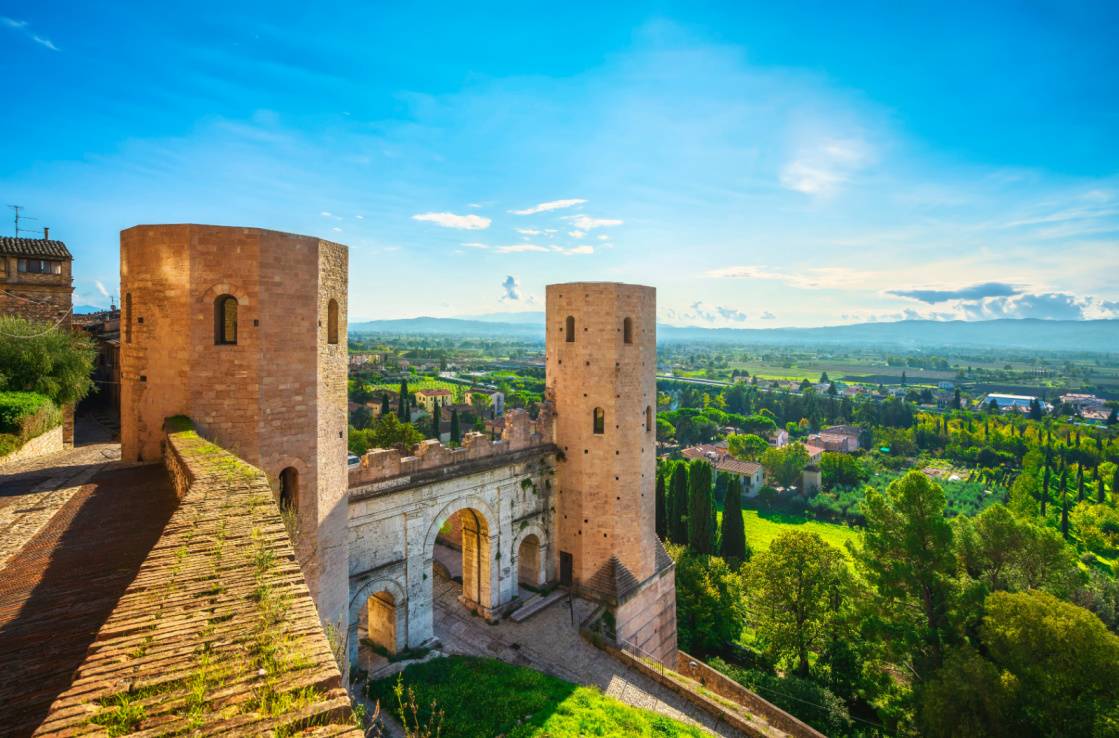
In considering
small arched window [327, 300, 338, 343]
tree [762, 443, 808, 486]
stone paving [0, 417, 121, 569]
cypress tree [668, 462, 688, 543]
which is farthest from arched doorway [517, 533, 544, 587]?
tree [762, 443, 808, 486]

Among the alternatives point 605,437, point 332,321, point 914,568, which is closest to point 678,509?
point 914,568

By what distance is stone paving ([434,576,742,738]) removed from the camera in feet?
52.0

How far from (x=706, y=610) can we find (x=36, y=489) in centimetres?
2571

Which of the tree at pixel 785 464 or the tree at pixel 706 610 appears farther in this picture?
the tree at pixel 785 464

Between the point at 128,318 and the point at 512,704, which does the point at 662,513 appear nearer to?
the point at 512,704

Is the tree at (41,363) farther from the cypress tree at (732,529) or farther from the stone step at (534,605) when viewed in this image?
the cypress tree at (732,529)

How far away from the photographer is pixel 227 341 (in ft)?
34.1

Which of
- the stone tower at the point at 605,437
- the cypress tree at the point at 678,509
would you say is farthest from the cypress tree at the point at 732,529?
the stone tower at the point at 605,437

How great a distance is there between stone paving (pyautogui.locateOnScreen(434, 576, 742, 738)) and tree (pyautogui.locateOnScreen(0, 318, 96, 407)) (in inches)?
632

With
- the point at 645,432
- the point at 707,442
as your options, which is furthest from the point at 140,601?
the point at 707,442

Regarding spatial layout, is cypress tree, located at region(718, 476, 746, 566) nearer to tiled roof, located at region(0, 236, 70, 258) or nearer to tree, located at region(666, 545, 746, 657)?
tree, located at region(666, 545, 746, 657)

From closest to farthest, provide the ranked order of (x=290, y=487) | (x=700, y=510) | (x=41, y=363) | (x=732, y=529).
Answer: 1. (x=290, y=487)
2. (x=41, y=363)
3. (x=700, y=510)
4. (x=732, y=529)

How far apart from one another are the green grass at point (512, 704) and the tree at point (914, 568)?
10629mm

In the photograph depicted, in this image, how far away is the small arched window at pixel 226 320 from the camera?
10258mm
